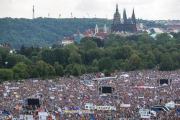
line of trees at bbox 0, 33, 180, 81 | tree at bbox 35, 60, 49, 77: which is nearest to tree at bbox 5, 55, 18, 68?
line of trees at bbox 0, 33, 180, 81

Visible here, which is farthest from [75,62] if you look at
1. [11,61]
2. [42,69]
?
[42,69]

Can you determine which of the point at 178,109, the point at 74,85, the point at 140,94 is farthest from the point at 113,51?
the point at 178,109

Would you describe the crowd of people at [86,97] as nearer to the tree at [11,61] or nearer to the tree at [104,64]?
the tree at [104,64]

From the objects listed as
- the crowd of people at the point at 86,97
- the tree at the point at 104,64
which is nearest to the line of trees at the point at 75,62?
the tree at the point at 104,64

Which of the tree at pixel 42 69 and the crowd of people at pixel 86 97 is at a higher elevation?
the crowd of people at pixel 86 97

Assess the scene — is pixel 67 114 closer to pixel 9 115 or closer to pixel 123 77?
pixel 9 115

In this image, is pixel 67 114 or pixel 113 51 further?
pixel 113 51

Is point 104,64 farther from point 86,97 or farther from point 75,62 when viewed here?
point 86,97

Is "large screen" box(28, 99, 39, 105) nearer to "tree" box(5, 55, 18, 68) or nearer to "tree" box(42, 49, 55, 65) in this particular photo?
"tree" box(5, 55, 18, 68)

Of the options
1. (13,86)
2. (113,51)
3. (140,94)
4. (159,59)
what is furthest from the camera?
(113,51)
